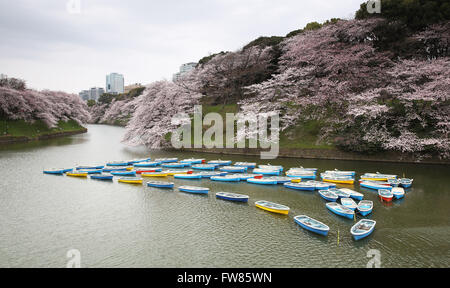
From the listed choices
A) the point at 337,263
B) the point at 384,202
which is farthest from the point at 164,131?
the point at 337,263

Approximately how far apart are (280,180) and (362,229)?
463 inches

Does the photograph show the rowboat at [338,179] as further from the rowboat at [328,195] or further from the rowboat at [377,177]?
the rowboat at [328,195]

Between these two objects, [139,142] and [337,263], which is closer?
[337,263]

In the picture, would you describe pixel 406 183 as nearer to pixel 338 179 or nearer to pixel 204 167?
pixel 338 179

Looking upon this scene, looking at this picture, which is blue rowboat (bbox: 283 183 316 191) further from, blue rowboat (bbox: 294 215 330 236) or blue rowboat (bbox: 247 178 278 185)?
blue rowboat (bbox: 294 215 330 236)

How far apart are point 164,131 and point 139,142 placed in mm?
4993

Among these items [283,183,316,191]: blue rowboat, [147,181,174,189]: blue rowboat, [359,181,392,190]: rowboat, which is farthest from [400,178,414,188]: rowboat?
[147,181,174,189]: blue rowboat

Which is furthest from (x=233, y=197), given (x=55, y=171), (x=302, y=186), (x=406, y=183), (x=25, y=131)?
(x=25, y=131)

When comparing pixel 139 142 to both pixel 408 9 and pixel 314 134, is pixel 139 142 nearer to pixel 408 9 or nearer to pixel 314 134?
pixel 314 134

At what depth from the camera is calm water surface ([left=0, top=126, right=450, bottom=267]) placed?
14211mm

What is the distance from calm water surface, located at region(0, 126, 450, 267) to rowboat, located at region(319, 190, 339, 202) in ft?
1.98

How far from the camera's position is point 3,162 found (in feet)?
122

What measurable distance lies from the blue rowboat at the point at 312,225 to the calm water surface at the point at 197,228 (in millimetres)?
325

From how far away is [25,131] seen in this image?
198ft
